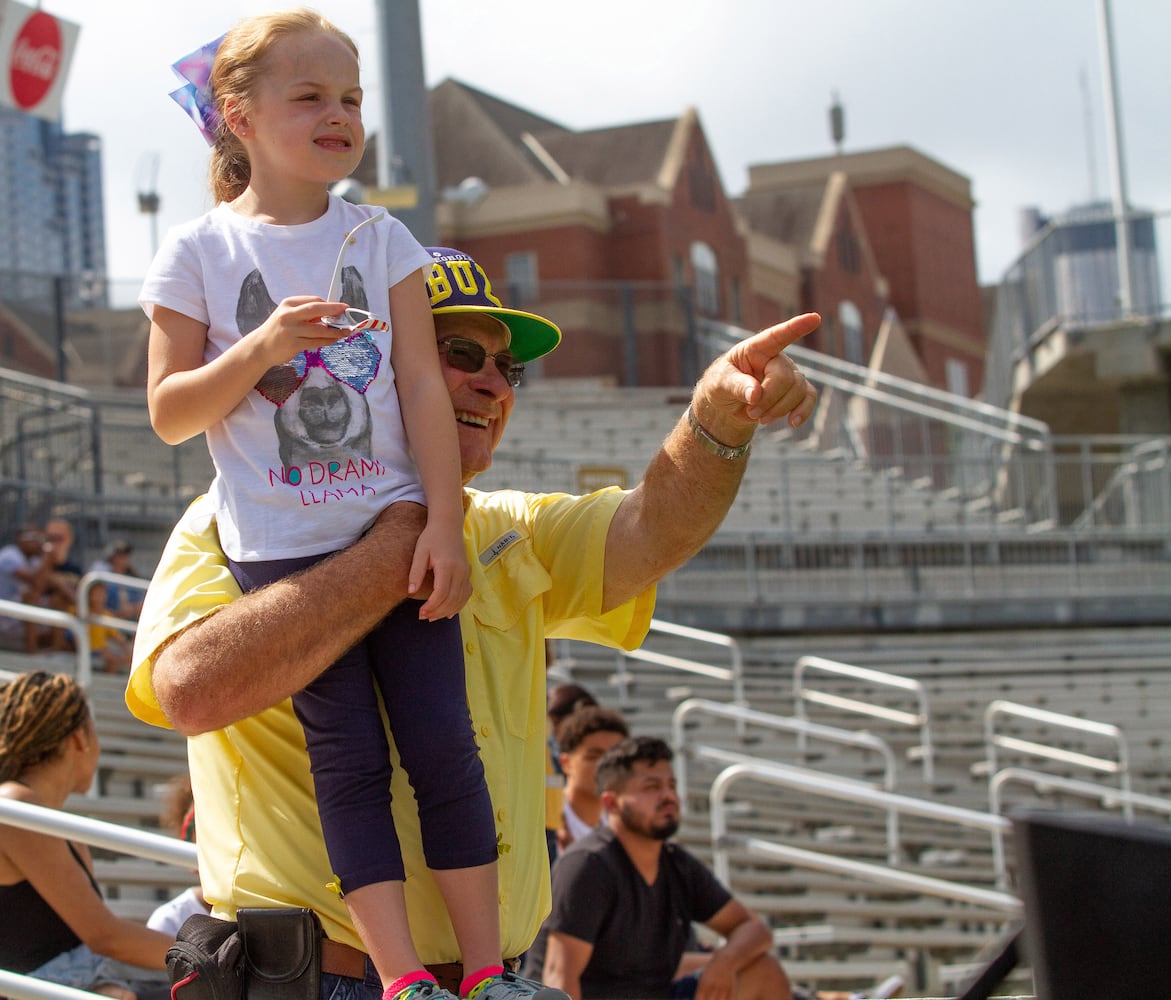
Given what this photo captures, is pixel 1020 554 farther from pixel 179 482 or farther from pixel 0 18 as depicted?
pixel 0 18

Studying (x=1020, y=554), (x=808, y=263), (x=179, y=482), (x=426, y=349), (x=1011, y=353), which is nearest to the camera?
(x=426, y=349)

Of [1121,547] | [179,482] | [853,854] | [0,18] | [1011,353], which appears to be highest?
[0,18]

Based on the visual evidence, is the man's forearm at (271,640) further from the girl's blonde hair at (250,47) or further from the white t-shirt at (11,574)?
the white t-shirt at (11,574)

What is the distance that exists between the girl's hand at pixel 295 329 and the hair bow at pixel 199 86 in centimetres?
56

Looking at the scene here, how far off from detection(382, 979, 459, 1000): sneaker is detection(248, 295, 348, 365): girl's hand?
2.96ft

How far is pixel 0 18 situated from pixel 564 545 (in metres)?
10.9

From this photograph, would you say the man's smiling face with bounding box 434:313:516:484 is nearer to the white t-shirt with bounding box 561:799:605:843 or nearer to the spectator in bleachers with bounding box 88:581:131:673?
the white t-shirt with bounding box 561:799:605:843

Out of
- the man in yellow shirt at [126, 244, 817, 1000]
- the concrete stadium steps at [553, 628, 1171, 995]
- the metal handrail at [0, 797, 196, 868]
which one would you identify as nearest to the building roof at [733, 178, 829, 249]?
the concrete stadium steps at [553, 628, 1171, 995]

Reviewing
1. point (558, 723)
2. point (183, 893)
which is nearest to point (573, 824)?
point (558, 723)

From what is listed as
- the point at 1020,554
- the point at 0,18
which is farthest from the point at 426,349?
the point at 1020,554

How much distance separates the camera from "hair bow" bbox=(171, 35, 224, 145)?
262 cm

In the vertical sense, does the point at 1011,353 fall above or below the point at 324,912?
above

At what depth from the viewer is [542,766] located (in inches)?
104

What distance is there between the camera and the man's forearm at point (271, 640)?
7.22 feet
